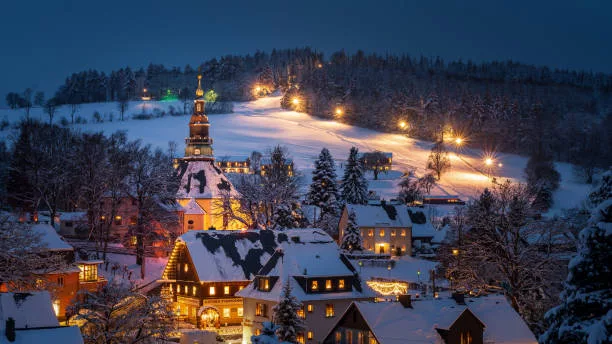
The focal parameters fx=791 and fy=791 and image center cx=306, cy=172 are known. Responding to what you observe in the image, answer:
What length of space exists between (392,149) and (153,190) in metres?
80.5

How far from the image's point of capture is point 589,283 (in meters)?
15.3

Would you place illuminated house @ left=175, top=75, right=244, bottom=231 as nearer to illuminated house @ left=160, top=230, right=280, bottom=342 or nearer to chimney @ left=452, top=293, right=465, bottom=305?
illuminated house @ left=160, top=230, right=280, bottom=342

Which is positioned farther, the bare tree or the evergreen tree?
the bare tree

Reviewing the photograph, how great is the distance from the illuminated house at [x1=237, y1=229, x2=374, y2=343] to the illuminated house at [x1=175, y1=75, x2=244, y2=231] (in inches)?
849

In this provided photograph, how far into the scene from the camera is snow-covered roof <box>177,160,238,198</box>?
7406 centimetres

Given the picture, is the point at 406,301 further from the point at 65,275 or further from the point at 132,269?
the point at 132,269

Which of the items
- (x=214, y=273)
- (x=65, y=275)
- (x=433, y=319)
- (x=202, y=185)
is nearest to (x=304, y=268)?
(x=214, y=273)

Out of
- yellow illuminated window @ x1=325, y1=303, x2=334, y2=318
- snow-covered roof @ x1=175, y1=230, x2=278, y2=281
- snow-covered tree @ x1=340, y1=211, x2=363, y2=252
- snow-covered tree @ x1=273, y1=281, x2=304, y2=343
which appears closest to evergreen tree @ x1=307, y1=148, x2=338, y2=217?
snow-covered tree @ x1=340, y1=211, x2=363, y2=252

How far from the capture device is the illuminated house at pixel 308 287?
43469 mm

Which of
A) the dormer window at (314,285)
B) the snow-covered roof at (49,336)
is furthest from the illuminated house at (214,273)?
the snow-covered roof at (49,336)

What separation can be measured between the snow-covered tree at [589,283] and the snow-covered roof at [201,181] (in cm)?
5930

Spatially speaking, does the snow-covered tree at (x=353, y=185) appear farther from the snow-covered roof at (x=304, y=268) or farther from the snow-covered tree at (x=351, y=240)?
the snow-covered roof at (x=304, y=268)

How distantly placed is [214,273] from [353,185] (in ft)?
127

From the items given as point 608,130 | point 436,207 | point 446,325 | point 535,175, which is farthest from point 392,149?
point 446,325
